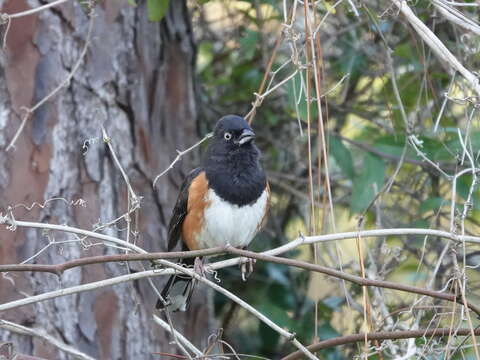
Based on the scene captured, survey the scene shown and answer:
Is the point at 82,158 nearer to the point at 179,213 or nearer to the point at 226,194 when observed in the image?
the point at 179,213

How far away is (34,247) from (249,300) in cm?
163

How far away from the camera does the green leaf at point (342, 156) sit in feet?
12.8

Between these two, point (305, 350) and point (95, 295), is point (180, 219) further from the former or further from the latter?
point (305, 350)

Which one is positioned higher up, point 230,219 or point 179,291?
point 230,219

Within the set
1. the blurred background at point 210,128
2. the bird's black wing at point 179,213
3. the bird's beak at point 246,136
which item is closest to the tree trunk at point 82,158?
the blurred background at point 210,128

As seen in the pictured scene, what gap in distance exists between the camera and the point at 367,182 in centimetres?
368

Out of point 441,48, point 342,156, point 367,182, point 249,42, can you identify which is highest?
point 249,42

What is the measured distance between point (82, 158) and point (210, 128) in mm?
1237

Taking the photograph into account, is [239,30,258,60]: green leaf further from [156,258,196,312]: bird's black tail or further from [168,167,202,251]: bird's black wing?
[156,258,196,312]: bird's black tail

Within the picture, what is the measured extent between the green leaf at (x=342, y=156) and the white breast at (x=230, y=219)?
2.03ft

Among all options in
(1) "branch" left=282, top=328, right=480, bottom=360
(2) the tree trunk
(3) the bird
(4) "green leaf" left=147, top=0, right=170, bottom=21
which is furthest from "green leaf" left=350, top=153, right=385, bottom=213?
(1) "branch" left=282, top=328, right=480, bottom=360

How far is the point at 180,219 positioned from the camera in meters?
3.46

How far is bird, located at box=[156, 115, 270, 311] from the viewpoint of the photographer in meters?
3.35

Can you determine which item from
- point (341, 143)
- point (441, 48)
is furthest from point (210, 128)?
point (441, 48)
